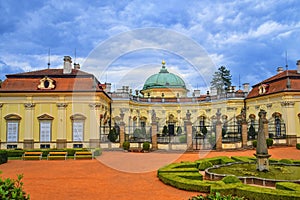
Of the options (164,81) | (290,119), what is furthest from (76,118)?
(164,81)

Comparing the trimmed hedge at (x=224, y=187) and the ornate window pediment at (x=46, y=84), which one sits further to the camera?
the ornate window pediment at (x=46, y=84)

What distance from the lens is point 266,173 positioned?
12266 millimetres

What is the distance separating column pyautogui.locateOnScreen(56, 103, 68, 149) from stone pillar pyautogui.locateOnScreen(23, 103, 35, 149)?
2.54 meters

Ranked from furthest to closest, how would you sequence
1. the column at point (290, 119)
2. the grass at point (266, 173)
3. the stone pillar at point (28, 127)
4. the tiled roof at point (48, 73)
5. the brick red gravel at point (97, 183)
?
the column at point (290, 119) < the tiled roof at point (48, 73) < the stone pillar at point (28, 127) < the grass at point (266, 173) < the brick red gravel at point (97, 183)

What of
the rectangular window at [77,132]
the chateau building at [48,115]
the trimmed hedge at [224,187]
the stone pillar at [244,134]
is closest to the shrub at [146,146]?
the chateau building at [48,115]

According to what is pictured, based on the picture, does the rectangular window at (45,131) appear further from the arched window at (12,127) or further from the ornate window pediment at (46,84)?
the ornate window pediment at (46,84)

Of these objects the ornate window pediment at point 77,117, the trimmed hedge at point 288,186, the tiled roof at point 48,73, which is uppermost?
the tiled roof at point 48,73

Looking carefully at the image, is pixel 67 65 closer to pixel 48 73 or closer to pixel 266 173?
pixel 48 73

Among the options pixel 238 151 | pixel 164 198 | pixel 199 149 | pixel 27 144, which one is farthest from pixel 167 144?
pixel 164 198

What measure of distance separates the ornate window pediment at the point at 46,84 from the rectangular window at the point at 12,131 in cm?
434

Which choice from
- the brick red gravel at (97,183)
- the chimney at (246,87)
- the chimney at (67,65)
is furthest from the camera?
the chimney at (246,87)

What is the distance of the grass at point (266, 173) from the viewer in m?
11.6

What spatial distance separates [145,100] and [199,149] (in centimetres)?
2061

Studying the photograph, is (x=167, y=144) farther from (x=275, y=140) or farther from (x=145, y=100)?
(x=145, y=100)
